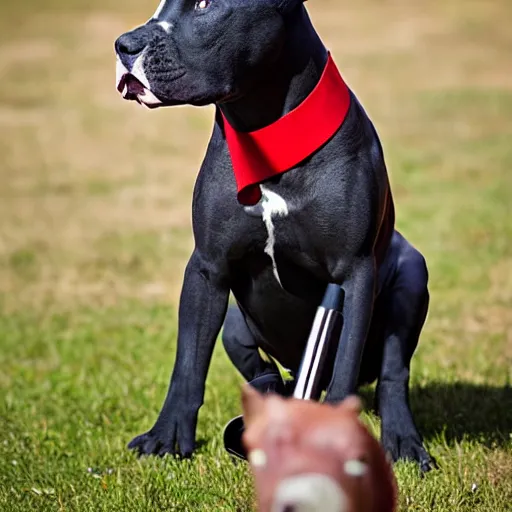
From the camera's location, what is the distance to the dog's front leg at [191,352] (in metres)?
3.82


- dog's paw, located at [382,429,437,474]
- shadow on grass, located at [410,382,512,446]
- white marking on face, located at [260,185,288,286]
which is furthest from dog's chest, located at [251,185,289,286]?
shadow on grass, located at [410,382,512,446]

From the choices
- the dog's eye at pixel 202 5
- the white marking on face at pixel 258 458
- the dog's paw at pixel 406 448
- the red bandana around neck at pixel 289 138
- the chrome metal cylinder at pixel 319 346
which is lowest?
the dog's paw at pixel 406 448

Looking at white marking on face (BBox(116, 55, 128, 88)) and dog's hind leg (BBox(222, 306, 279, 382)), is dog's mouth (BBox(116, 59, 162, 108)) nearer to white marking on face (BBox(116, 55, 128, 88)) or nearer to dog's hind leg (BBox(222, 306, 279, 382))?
white marking on face (BBox(116, 55, 128, 88))

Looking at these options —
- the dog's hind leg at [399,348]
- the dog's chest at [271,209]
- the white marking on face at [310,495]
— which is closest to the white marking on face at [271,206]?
the dog's chest at [271,209]

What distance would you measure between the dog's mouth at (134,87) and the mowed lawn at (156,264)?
1.32 metres

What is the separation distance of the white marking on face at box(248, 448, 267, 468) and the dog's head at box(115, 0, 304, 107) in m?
1.45

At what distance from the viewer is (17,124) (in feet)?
52.6

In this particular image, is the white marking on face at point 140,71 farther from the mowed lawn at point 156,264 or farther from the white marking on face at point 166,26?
the mowed lawn at point 156,264

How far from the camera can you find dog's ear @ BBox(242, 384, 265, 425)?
215cm

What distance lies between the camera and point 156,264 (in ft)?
29.0

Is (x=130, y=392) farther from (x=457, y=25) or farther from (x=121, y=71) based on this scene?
(x=457, y=25)

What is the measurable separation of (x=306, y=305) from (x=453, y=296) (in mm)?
3797

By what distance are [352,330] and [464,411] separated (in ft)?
4.65

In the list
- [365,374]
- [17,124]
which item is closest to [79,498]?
[365,374]
